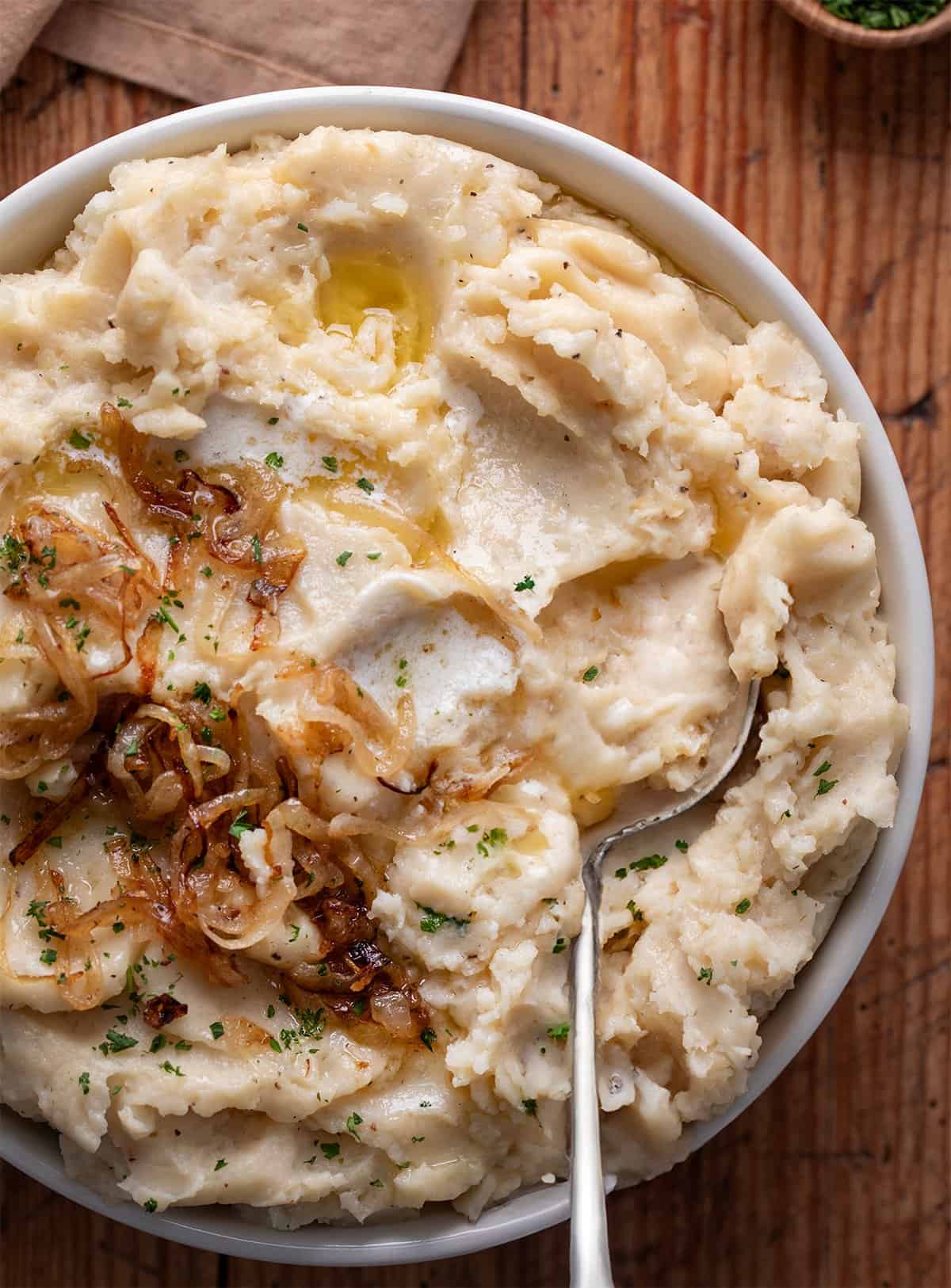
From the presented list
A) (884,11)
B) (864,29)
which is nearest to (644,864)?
(864,29)

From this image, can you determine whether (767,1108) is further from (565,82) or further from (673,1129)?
(565,82)

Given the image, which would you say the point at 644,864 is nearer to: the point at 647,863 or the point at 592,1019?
the point at 647,863

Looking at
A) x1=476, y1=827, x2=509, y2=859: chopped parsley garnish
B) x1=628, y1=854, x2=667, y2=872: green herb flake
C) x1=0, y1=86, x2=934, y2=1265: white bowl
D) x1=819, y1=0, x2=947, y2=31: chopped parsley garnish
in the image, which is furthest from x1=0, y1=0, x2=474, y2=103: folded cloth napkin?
x1=628, y1=854, x2=667, y2=872: green herb flake

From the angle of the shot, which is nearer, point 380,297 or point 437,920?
point 437,920

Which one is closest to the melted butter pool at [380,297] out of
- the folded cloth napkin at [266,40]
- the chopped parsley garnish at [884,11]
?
the folded cloth napkin at [266,40]

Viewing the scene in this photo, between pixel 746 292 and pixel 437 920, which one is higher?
pixel 746 292

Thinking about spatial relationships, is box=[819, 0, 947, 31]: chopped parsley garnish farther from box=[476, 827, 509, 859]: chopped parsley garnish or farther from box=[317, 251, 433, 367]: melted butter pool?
box=[476, 827, 509, 859]: chopped parsley garnish

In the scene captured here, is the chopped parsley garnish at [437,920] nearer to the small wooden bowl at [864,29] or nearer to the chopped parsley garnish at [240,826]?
the chopped parsley garnish at [240,826]
